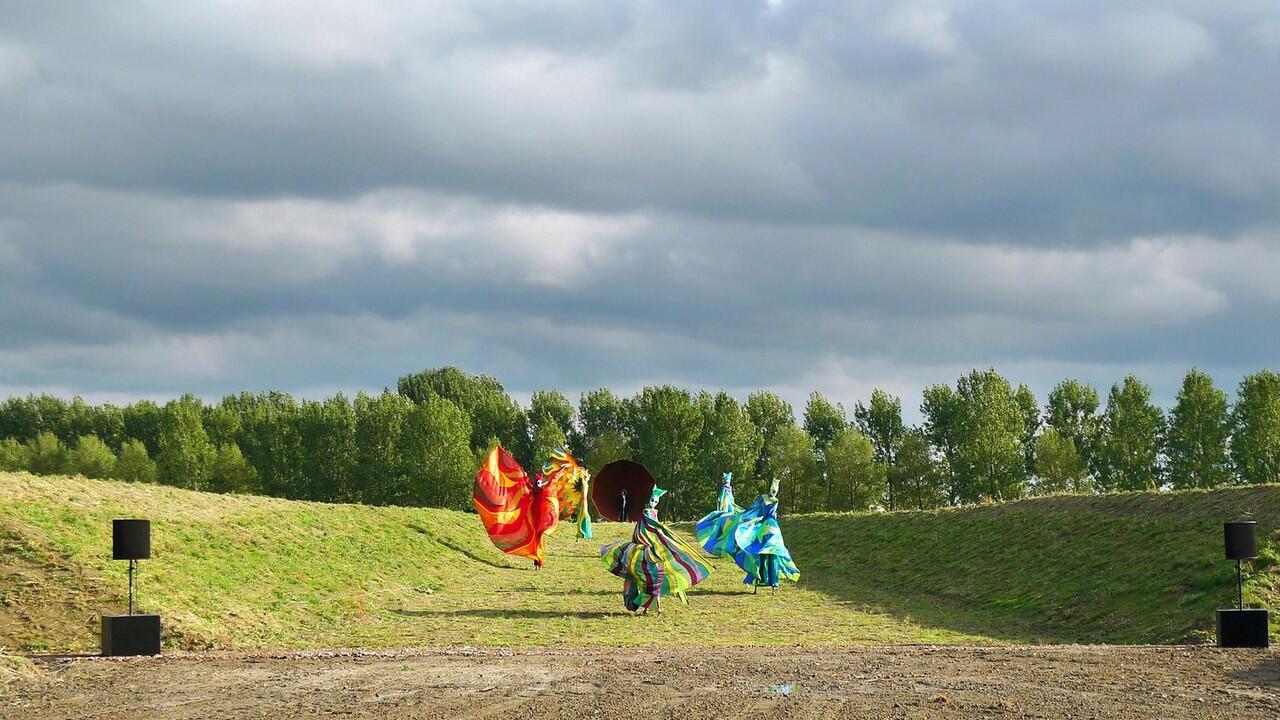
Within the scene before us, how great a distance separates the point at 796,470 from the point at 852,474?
16.2 feet

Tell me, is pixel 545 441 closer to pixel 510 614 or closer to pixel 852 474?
pixel 852 474

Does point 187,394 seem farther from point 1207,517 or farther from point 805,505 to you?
point 1207,517

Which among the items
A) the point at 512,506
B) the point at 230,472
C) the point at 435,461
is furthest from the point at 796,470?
the point at 512,506

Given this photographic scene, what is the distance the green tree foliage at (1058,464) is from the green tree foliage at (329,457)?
45.6 meters

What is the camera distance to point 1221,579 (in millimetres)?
25531

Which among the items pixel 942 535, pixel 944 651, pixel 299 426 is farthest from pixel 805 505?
pixel 944 651

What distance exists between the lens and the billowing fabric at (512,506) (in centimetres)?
3672

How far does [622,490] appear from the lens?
29203 mm

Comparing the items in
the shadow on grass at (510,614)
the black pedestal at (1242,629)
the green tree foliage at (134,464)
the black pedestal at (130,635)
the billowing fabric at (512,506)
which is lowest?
the shadow on grass at (510,614)

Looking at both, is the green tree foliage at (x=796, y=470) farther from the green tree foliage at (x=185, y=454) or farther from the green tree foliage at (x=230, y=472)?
the green tree foliage at (x=185, y=454)

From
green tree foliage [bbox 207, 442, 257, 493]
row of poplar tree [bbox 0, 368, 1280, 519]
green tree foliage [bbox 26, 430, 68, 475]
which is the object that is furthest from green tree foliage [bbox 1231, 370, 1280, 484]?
green tree foliage [bbox 26, 430, 68, 475]

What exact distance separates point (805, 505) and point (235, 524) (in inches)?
Answer: 2208

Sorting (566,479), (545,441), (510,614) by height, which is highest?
(545,441)

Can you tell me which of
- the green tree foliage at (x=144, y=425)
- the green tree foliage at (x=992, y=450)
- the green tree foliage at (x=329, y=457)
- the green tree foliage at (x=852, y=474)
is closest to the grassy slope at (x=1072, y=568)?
the green tree foliage at (x=992, y=450)
